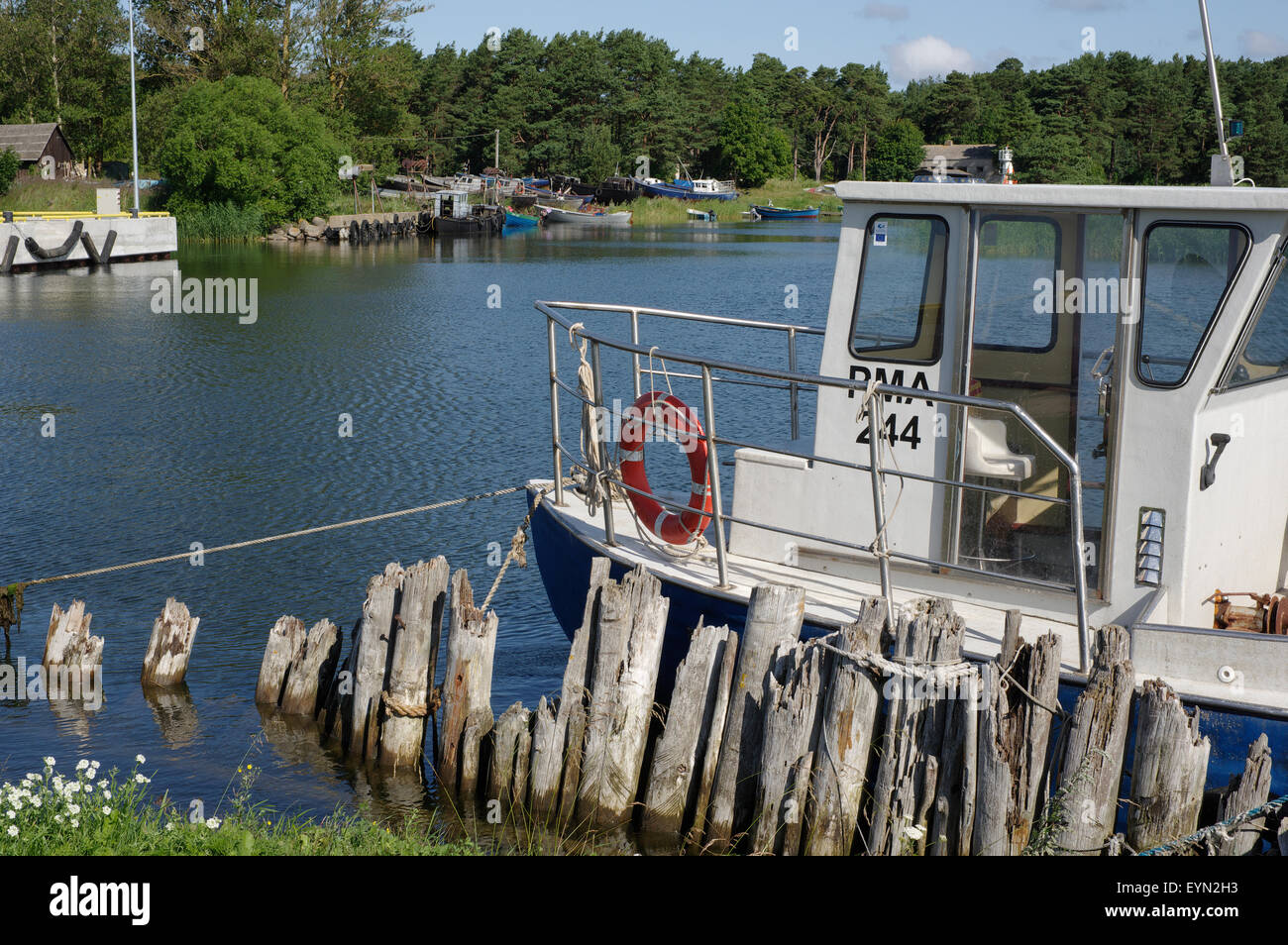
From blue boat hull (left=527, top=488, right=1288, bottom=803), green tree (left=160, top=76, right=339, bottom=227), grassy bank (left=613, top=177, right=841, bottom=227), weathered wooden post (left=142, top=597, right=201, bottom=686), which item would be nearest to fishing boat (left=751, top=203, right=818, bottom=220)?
grassy bank (left=613, top=177, right=841, bottom=227)

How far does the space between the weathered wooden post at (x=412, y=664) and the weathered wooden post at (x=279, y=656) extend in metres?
1.10

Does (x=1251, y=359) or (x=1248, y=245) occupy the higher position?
(x=1248, y=245)

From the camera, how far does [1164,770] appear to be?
18.9ft

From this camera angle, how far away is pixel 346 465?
54.9 feet

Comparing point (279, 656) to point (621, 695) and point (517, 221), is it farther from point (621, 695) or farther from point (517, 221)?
point (517, 221)

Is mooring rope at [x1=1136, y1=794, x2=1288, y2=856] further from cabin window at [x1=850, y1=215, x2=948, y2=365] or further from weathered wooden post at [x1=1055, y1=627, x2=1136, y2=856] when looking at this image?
cabin window at [x1=850, y1=215, x2=948, y2=365]

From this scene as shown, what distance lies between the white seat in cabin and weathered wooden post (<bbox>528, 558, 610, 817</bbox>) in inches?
85.0

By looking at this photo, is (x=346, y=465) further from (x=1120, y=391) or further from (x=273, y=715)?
(x=1120, y=391)

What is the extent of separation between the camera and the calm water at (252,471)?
360 inches

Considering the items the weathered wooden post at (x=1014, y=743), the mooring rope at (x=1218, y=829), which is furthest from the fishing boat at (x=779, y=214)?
the mooring rope at (x=1218, y=829)

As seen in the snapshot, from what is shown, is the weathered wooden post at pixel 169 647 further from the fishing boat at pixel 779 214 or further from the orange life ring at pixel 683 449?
the fishing boat at pixel 779 214

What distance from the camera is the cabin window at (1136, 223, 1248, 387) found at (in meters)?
6.42
